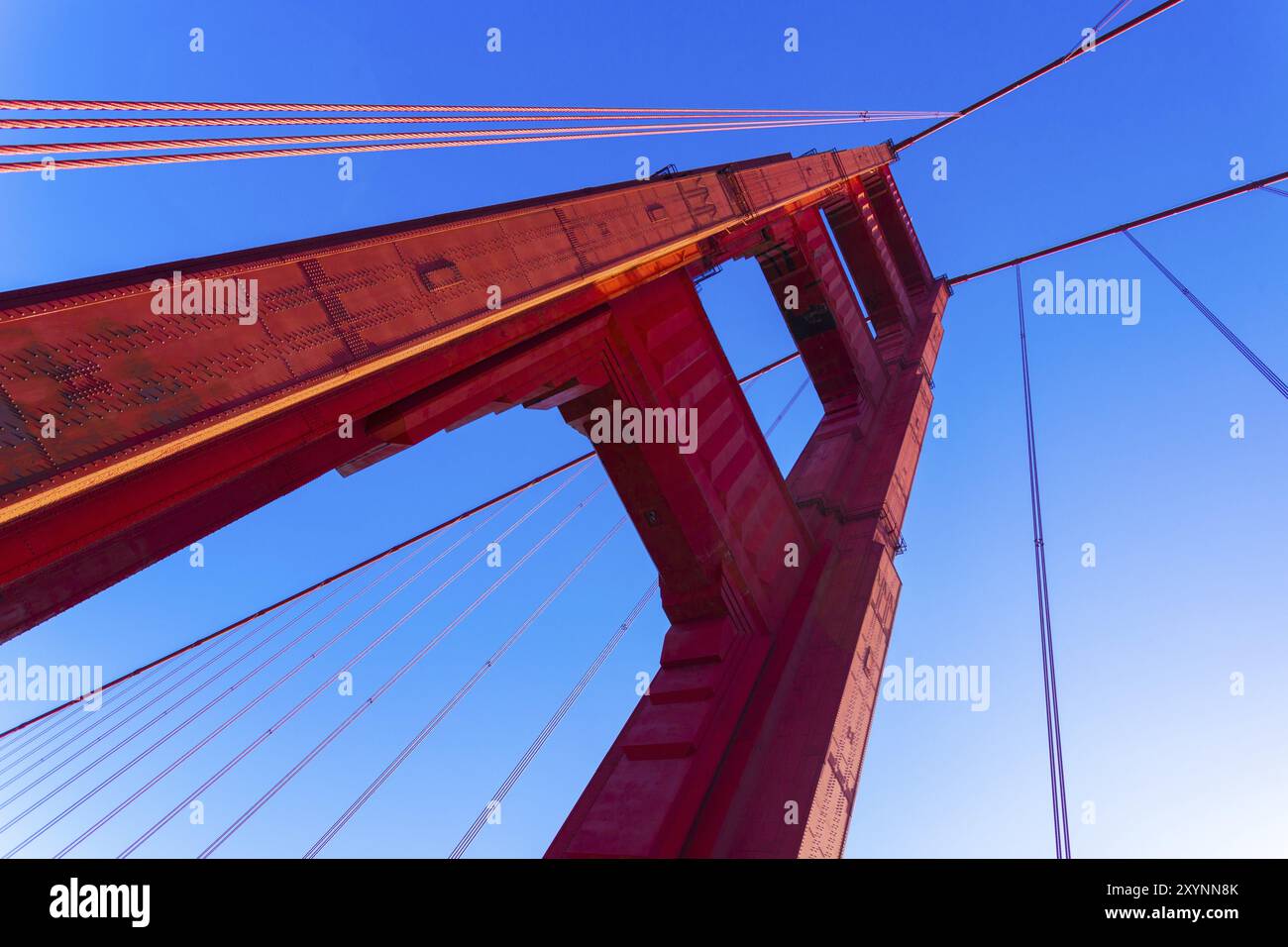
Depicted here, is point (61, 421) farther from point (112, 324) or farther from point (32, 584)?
point (32, 584)

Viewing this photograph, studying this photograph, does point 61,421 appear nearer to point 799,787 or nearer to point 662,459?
point 662,459

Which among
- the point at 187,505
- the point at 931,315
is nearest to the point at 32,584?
the point at 187,505

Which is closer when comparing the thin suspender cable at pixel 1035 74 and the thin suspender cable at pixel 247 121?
the thin suspender cable at pixel 247 121

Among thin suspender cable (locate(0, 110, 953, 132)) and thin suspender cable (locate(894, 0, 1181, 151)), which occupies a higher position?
thin suspender cable (locate(894, 0, 1181, 151))

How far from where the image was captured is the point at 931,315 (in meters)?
21.6

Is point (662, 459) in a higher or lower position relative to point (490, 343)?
lower

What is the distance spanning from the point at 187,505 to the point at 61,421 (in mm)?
2312

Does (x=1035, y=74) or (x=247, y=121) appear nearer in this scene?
(x=247, y=121)

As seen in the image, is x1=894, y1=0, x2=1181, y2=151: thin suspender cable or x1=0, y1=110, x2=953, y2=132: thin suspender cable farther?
x1=894, y1=0, x2=1181, y2=151: thin suspender cable

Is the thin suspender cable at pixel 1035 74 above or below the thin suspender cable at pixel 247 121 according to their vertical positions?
above

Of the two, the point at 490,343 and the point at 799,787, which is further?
the point at 799,787
